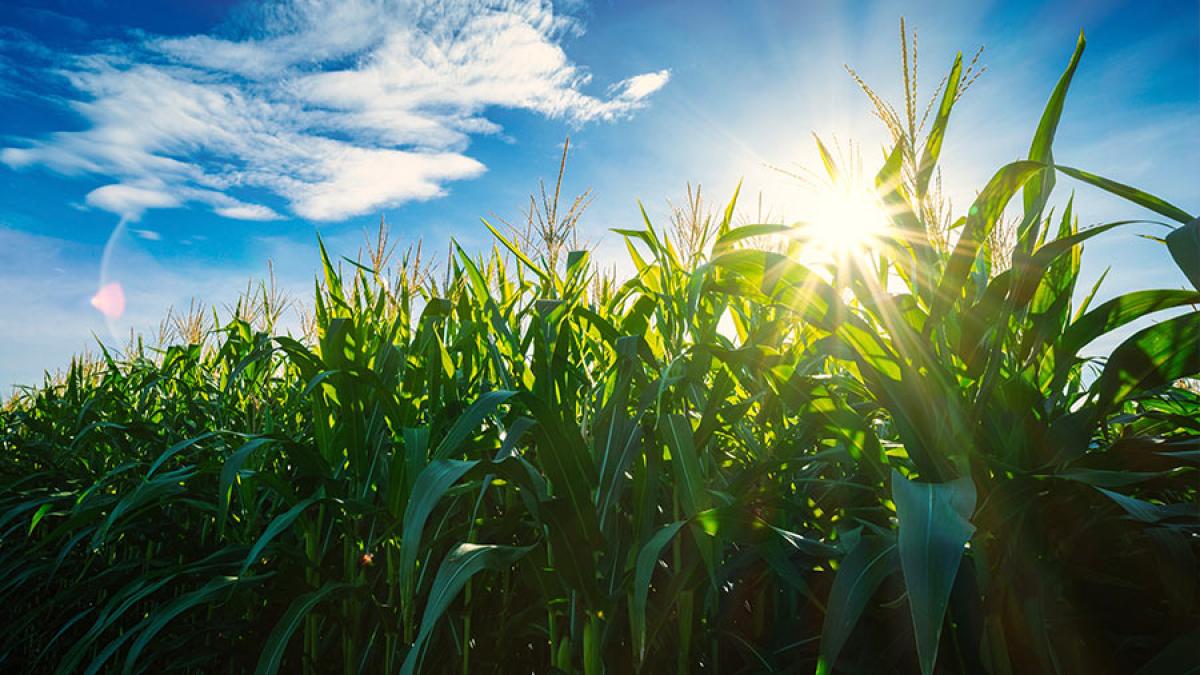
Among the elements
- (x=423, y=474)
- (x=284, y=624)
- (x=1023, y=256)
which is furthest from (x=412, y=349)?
(x=1023, y=256)

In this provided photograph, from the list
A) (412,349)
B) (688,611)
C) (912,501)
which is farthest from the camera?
(412,349)

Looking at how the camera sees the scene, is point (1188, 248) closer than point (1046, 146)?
Yes

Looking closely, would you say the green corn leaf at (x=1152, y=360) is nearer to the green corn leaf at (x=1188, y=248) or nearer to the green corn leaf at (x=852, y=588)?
the green corn leaf at (x=1188, y=248)

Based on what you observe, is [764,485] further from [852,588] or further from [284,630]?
[284,630]

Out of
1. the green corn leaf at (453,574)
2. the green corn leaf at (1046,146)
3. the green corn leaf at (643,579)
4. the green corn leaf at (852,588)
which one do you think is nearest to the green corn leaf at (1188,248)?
the green corn leaf at (1046,146)

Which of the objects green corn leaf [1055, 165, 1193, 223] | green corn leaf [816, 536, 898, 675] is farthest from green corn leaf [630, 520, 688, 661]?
green corn leaf [1055, 165, 1193, 223]

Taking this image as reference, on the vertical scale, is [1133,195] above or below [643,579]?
above

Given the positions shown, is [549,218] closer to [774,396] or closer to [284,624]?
[774,396]

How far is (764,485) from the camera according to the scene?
1.24 metres

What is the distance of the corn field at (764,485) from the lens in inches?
34.9

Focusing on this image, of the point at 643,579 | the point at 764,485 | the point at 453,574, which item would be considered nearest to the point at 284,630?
the point at 453,574

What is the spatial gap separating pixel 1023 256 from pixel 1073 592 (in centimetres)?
52

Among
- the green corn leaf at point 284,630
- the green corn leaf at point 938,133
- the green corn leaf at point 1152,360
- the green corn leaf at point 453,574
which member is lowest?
the green corn leaf at point 284,630

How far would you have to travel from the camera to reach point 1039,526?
3.03 feet
